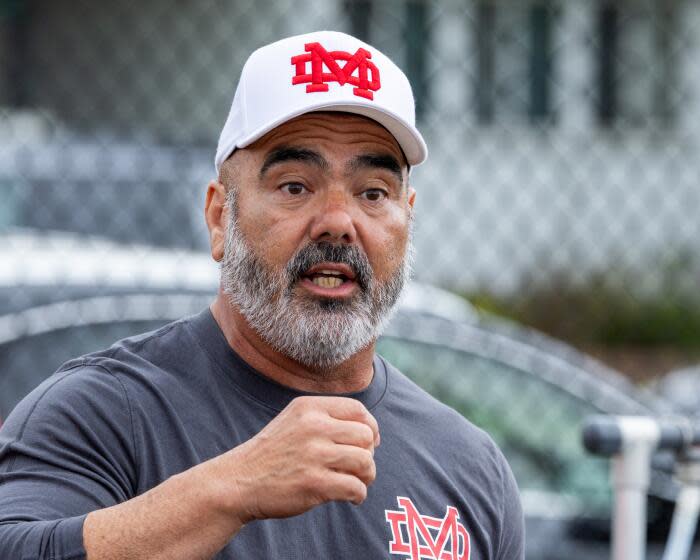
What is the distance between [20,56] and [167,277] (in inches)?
45.2

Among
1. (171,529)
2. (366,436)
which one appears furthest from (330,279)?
(171,529)

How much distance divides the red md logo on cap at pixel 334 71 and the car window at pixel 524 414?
2.41 metres

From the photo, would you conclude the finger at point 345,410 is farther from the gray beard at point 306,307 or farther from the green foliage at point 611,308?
the green foliage at point 611,308

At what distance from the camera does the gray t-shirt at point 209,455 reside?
7.01ft

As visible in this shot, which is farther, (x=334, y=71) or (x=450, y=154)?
(x=450, y=154)

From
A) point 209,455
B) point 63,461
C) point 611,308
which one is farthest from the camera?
point 611,308

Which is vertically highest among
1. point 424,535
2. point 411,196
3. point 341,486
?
point 411,196

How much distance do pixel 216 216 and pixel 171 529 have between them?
884mm

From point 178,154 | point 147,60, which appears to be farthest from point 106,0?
point 178,154

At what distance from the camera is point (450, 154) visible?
12492mm

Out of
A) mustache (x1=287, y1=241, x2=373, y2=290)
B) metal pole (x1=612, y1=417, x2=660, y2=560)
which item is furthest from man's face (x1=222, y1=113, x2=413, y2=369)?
metal pole (x1=612, y1=417, x2=660, y2=560)

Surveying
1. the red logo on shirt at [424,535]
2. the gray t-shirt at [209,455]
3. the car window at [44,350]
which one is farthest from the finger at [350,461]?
the car window at [44,350]

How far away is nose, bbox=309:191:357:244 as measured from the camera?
2422 millimetres

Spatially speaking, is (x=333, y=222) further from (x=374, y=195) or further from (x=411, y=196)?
(x=411, y=196)
